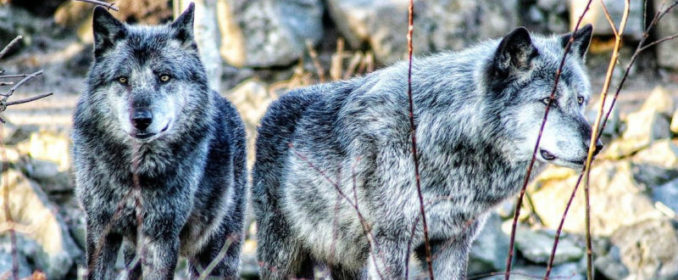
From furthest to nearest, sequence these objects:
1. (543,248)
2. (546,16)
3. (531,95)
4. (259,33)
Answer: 1. (546,16)
2. (259,33)
3. (543,248)
4. (531,95)

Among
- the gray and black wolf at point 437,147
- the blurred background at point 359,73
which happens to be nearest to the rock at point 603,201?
the blurred background at point 359,73

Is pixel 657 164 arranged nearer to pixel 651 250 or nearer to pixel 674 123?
pixel 674 123

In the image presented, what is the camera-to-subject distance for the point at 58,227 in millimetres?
7965

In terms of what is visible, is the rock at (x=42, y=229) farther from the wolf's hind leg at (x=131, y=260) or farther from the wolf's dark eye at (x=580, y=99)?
the wolf's dark eye at (x=580, y=99)

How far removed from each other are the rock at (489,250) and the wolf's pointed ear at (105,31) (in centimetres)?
442

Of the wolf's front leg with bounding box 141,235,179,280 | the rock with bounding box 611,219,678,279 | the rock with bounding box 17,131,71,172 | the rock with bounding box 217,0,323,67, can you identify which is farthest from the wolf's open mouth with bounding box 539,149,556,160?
the rock with bounding box 217,0,323,67

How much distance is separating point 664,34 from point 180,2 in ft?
24.3

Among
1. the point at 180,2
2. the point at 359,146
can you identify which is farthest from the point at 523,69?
the point at 180,2

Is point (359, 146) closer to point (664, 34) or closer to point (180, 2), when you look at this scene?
point (180, 2)

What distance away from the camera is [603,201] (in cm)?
848

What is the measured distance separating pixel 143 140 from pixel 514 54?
203 cm

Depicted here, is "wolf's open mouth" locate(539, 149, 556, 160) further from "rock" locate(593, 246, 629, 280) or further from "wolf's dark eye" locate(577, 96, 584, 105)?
"rock" locate(593, 246, 629, 280)

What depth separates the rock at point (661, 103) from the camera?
9.38 m

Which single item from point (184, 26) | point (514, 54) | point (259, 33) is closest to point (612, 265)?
point (514, 54)
